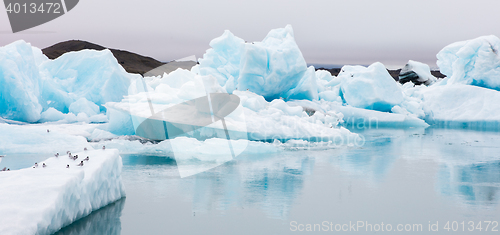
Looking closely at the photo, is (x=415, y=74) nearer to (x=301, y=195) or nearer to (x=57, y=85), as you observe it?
(x=57, y=85)

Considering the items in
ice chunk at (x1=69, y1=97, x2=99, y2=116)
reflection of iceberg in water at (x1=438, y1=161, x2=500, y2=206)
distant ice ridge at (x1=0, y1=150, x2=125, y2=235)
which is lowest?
reflection of iceberg in water at (x1=438, y1=161, x2=500, y2=206)

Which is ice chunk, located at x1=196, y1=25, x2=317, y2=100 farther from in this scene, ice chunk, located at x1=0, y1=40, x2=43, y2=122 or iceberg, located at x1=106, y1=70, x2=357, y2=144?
ice chunk, located at x1=0, y1=40, x2=43, y2=122

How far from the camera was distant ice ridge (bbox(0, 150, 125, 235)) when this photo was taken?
376cm

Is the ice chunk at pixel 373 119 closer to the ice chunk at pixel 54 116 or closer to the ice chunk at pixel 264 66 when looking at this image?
the ice chunk at pixel 264 66

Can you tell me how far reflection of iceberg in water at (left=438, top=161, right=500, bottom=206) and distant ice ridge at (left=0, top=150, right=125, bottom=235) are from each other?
512 cm

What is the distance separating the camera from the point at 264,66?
53.8ft

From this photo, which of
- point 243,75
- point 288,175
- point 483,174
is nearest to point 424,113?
point 243,75

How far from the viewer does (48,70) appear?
1708 centimetres

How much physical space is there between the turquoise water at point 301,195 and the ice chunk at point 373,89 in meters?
8.99

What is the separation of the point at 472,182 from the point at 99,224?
627cm

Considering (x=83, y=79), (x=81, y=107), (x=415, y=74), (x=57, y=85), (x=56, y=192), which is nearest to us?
(x=56, y=192)

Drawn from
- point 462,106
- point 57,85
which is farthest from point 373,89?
point 57,85

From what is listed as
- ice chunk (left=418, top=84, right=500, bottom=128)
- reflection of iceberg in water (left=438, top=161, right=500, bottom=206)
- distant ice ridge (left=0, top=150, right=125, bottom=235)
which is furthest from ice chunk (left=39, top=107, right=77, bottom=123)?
ice chunk (left=418, top=84, right=500, bottom=128)

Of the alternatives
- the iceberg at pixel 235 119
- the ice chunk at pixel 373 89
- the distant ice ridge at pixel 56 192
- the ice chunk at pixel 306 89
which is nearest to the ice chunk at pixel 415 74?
the ice chunk at pixel 373 89
